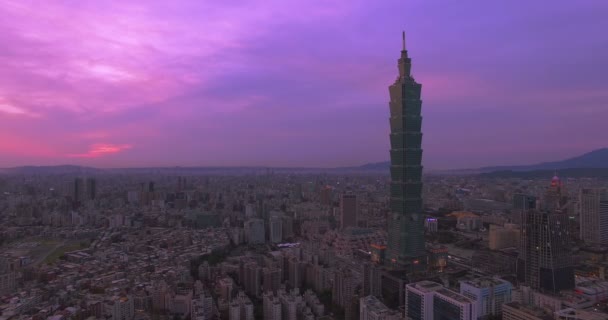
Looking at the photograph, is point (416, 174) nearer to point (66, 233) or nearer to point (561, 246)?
point (561, 246)

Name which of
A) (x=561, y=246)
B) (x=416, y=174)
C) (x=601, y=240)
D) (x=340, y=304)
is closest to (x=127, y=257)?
(x=340, y=304)

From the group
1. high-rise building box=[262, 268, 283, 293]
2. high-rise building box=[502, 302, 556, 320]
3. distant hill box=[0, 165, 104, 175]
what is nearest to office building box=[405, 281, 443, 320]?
high-rise building box=[502, 302, 556, 320]

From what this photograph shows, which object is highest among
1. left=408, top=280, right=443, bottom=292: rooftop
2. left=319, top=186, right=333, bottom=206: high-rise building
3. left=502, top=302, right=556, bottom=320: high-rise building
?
left=319, top=186, right=333, bottom=206: high-rise building

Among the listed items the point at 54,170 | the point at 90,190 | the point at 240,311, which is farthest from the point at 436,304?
the point at 54,170

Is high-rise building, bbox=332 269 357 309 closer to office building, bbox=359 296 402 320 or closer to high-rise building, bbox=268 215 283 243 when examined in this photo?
office building, bbox=359 296 402 320

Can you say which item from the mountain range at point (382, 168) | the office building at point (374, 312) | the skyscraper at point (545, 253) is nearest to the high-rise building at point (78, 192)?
the office building at point (374, 312)

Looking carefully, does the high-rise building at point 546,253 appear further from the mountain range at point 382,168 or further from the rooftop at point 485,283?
the mountain range at point 382,168
